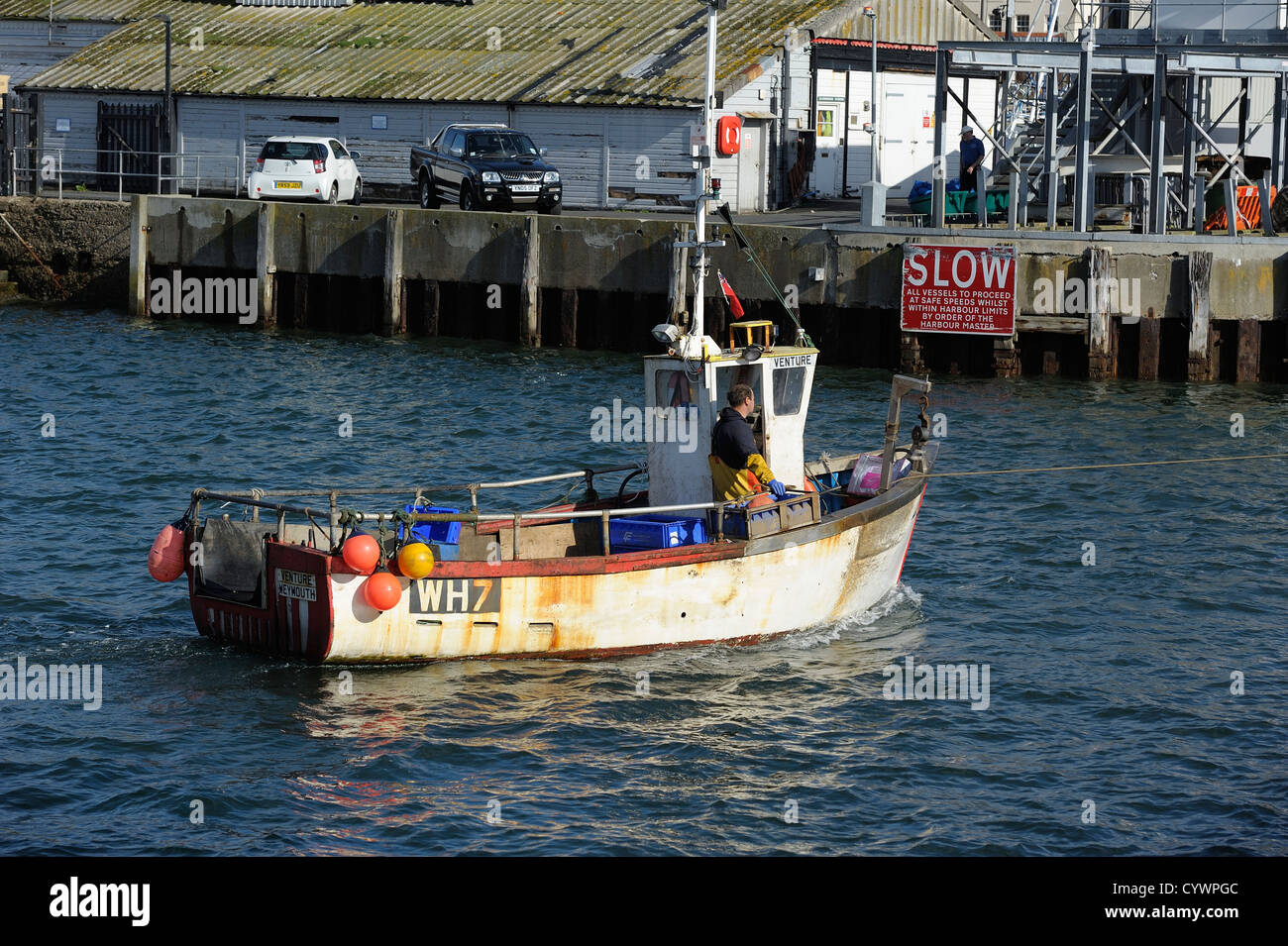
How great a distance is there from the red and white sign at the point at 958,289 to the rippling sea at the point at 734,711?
596cm

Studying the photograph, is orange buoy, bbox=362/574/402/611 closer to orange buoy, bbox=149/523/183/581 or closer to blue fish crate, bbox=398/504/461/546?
blue fish crate, bbox=398/504/461/546

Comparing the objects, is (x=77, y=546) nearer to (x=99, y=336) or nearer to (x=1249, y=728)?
(x=1249, y=728)

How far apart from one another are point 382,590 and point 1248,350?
19.6 meters

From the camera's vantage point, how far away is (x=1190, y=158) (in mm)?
33938

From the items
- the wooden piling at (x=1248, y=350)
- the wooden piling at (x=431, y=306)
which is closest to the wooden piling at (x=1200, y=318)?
the wooden piling at (x=1248, y=350)

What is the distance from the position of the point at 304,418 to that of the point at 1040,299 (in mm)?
12624

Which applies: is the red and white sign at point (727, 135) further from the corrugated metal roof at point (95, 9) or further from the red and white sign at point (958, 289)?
the corrugated metal roof at point (95, 9)

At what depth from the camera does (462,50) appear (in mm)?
45500

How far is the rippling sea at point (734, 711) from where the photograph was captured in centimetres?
1217

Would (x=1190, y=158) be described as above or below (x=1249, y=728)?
above

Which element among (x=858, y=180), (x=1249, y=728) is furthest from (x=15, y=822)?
(x=858, y=180)

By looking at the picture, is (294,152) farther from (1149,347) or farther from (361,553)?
(361,553)

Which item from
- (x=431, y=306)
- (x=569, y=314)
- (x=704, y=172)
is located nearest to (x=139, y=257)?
(x=431, y=306)
